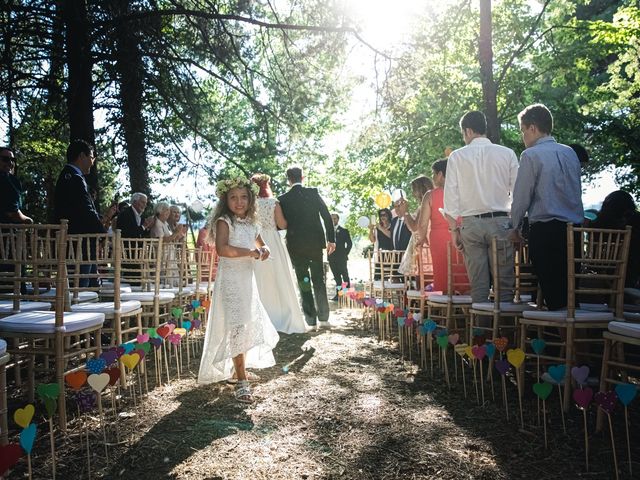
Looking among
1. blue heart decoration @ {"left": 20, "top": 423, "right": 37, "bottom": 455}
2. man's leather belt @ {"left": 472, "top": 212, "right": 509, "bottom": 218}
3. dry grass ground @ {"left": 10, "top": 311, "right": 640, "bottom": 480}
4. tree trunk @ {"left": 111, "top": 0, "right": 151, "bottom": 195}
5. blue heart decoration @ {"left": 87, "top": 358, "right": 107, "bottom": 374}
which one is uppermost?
tree trunk @ {"left": 111, "top": 0, "right": 151, "bottom": 195}

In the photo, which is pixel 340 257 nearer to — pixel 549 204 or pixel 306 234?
pixel 306 234

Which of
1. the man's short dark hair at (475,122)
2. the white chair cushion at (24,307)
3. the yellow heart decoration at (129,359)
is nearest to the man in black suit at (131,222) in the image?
the white chair cushion at (24,307)

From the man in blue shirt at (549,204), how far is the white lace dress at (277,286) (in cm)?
358

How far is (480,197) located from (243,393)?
8.25ft

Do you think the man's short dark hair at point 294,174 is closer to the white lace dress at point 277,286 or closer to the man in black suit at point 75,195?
the white lace dress at point 277,286

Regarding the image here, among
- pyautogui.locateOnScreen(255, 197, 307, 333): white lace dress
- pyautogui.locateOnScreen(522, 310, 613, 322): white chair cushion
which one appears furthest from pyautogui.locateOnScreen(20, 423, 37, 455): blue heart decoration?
pyautogui.locateOnScreen(255, 197, 307, 333): white lace dress

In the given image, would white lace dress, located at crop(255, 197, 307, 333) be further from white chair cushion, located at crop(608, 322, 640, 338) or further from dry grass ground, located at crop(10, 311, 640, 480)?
white chair cushion, located at crop(608, 322, 640, 338)

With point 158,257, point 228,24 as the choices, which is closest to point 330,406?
point 158,257

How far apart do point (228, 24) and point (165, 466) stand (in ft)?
22.6

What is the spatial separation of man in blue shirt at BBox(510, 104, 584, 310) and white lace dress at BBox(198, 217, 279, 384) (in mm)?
2122

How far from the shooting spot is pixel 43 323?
9.80ft

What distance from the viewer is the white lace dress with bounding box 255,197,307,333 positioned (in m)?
6.64

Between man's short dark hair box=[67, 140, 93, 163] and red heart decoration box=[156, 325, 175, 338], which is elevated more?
man's short dark hair box=[67, 140, 93, 163]

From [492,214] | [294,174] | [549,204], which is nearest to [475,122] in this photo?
[492,214]
